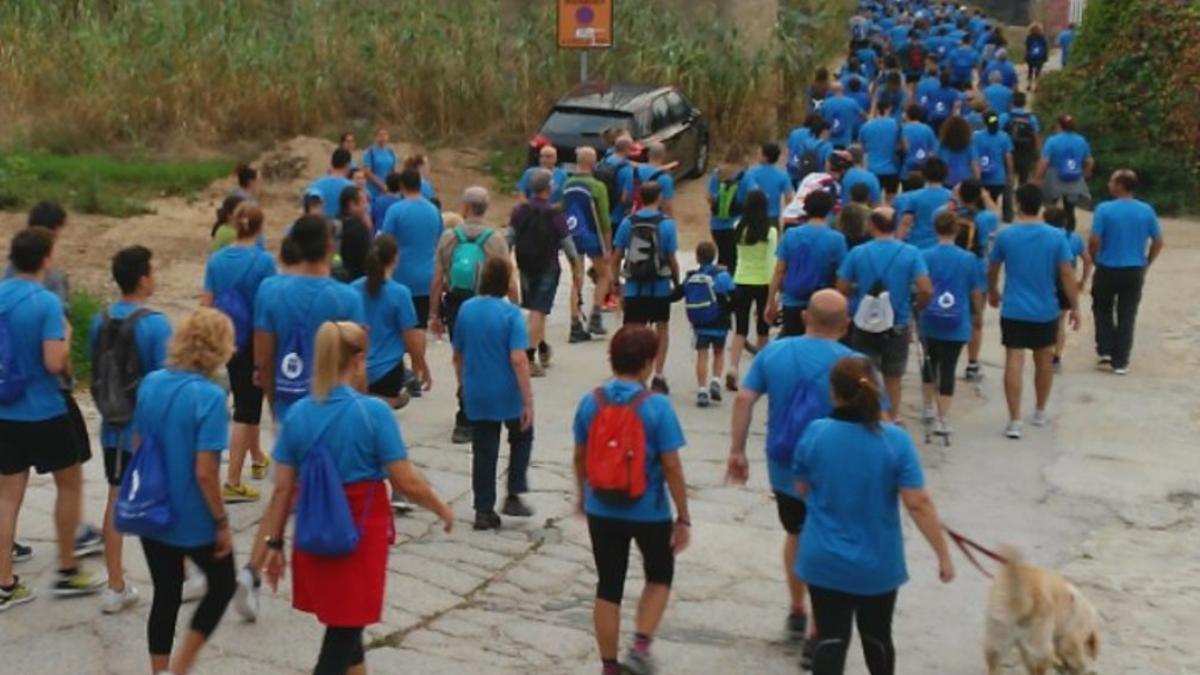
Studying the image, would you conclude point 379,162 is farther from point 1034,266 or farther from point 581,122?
point 1034,266

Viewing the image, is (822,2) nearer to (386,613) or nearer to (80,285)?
(80,285)

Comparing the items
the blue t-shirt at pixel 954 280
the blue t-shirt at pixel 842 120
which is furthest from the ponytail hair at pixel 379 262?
the blue t-shirt at pixel 842 120

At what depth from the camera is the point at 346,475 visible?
20.5 feet

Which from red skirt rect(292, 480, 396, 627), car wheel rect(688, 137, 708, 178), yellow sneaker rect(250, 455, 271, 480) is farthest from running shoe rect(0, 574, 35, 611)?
car wheel rect(688, 137, 708, 178)

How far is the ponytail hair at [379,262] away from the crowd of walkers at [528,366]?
16 millimetres

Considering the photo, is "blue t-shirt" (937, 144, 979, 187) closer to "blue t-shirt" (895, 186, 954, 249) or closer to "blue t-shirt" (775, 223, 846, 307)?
"blue t-shirt" (895, 186, 954, 249)

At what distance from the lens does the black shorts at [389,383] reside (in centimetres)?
973

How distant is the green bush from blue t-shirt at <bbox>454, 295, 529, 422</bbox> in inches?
178

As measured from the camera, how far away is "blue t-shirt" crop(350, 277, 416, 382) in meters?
9.59

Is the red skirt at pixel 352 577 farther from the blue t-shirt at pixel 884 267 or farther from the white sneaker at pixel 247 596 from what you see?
the blue t-shirt at pixel 884 267

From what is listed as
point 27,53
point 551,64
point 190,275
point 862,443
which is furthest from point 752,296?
point 27,53

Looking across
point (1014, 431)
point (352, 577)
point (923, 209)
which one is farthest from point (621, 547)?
point (923, 209)

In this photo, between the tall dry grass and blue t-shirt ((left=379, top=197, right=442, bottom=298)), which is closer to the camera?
blue t-shirt ((left=379, top=197, right=442, bottom=298))

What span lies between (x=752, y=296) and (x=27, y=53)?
16.2m
